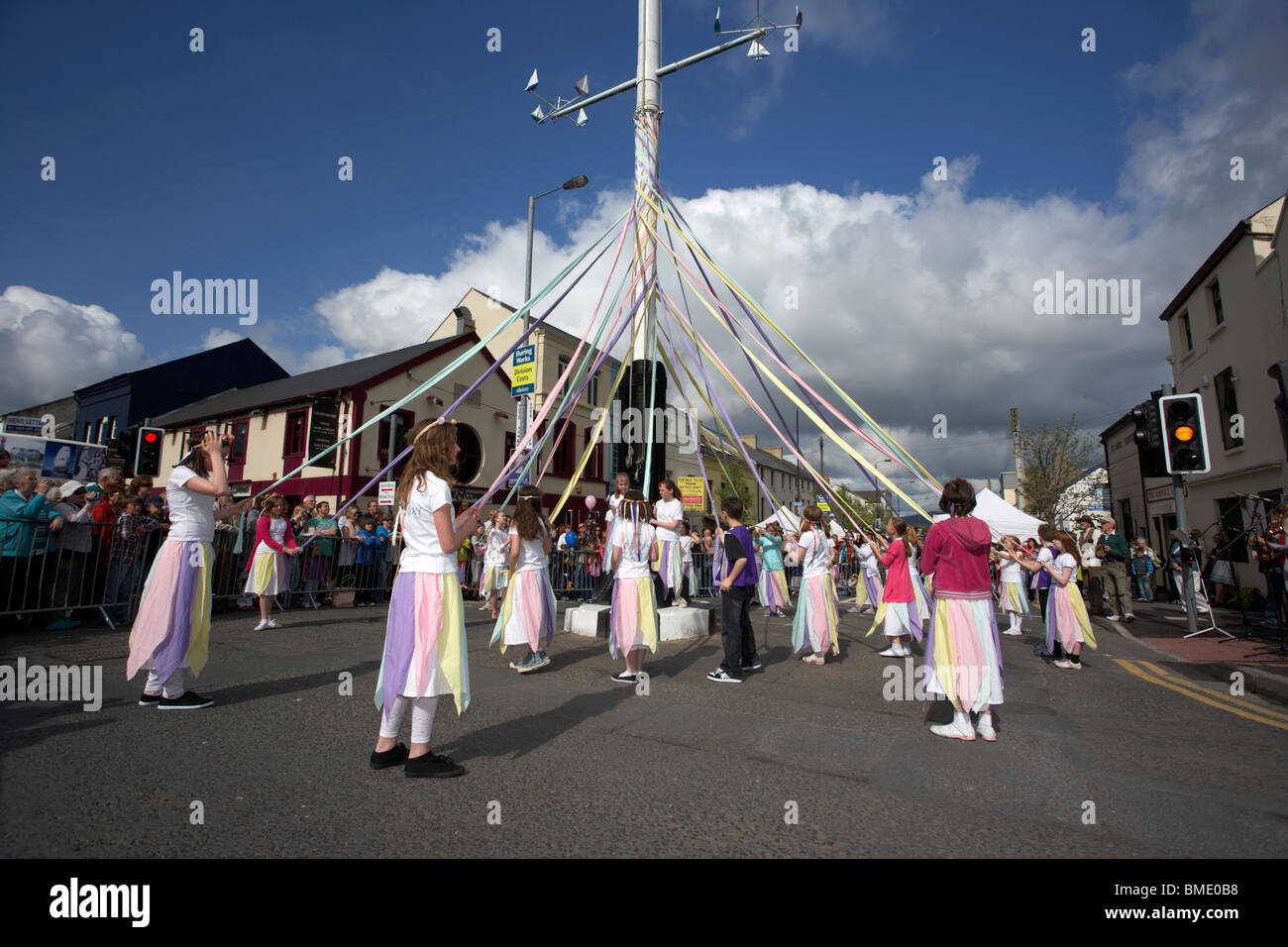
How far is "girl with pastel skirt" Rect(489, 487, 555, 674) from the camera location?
21.2 ft

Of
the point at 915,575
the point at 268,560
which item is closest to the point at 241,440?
the point at 268,560

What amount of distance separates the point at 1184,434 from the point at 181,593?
1228 centimetres

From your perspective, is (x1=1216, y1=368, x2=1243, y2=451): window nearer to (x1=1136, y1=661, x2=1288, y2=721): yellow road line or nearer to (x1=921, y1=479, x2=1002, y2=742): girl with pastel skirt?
(x1=1136, y1=661, x2=1288, y2=721): yellow road line

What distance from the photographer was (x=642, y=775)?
3.61 meters

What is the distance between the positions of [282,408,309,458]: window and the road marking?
23312 millimetres

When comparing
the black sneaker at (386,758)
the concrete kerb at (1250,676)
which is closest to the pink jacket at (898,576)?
the concrete kerb at (1250,676)

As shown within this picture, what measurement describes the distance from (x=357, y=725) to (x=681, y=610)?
5.13m

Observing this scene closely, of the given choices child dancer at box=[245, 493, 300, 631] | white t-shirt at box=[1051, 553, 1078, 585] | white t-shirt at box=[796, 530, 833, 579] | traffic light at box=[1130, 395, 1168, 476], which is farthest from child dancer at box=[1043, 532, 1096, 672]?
child dancer at box=[245, 493, 300, 631]

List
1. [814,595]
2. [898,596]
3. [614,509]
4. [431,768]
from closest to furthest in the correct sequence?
[431,768] → [614,509] → [814,595] → [898,596]

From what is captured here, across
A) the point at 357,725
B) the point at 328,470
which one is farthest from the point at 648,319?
the point at 328,470

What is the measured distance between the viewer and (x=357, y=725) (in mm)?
4457

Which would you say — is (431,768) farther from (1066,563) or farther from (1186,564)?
(1186,564)

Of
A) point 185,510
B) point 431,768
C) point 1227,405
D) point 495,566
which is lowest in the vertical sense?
point 431,768
